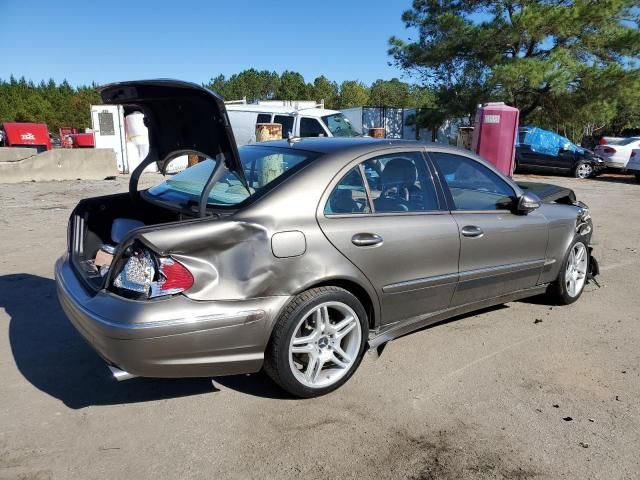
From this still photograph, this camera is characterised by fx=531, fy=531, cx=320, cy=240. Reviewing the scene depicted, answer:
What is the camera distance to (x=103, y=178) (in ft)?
51.0

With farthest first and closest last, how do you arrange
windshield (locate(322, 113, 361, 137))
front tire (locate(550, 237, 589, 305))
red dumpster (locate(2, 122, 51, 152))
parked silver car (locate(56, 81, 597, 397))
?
red dumpster (locate(2, 122, 51, 152))
windshield (locate(322, 113, 361, 137))
front tire (locate(550, 237, 589, 305))
parked silver car (locate(56, 81, 597, 397))

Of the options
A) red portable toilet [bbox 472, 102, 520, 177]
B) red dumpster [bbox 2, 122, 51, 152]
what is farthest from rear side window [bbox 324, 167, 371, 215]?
red dumpster [bbox 2, 122, 51, 152]

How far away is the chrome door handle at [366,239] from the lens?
3266mm

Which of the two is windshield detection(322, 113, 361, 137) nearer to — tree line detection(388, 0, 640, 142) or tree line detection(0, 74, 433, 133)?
tree line detection(388, 0, 640, 142)

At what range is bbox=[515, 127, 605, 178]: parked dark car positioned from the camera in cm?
1878

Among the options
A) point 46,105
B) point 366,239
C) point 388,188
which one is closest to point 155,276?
point 366,239

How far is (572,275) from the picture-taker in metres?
5.02

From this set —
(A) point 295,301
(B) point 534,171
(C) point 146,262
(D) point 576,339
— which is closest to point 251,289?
(A) point 295,301

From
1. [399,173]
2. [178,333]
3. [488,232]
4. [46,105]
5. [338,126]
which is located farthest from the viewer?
[46,105]

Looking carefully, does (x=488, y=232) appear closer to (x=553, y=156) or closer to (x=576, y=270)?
(x=576, y=270)

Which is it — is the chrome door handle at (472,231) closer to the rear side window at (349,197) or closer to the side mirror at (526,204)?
the side mirror at (526,204)

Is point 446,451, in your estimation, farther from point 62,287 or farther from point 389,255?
point 62,287

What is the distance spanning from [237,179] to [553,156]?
59.2 feet

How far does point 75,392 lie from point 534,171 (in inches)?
753
